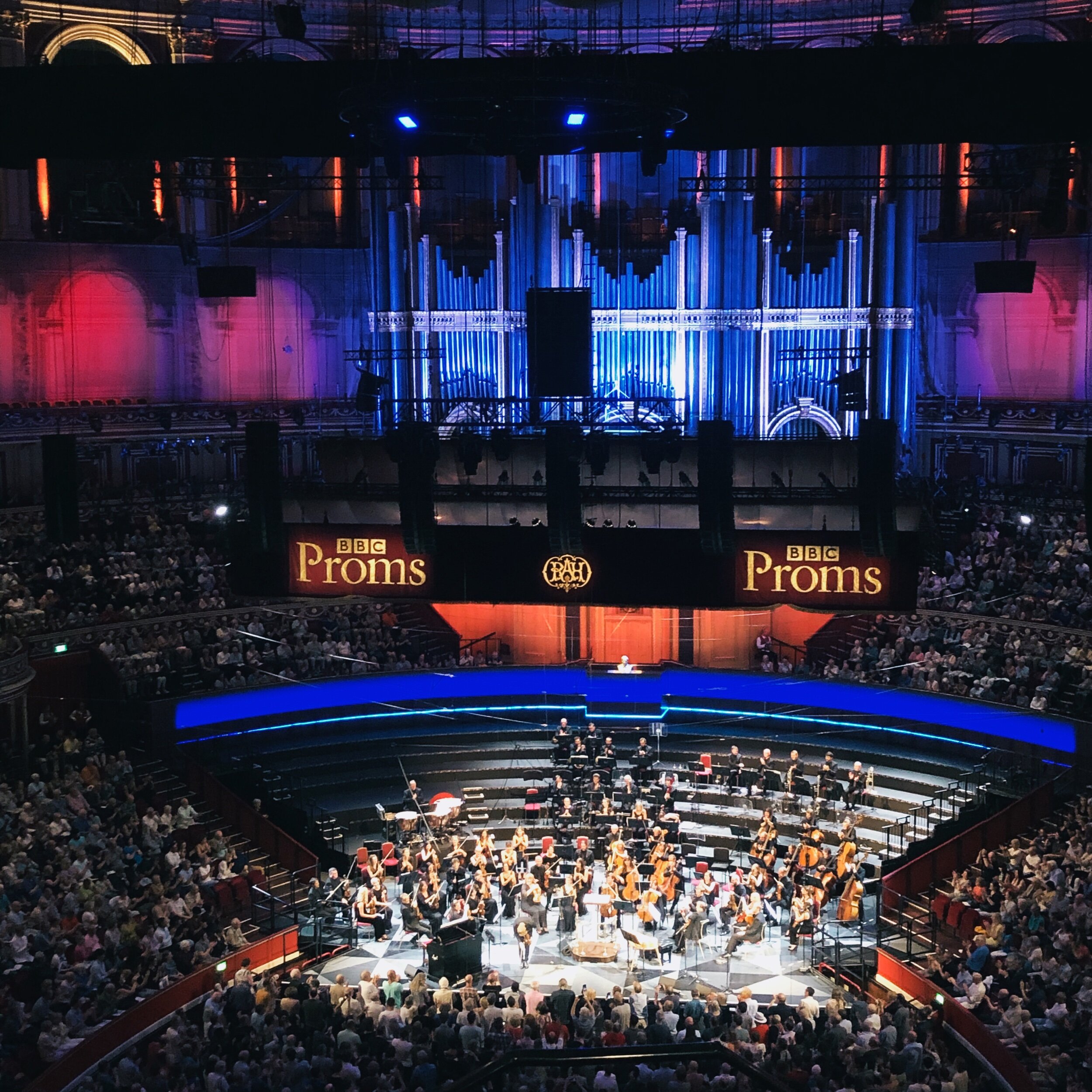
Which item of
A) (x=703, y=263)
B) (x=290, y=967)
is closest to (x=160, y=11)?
(x=703, y=263)

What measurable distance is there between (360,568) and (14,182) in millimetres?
13792

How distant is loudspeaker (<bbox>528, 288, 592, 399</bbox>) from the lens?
1013 inches

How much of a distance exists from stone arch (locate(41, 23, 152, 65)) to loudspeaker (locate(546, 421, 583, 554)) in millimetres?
14795

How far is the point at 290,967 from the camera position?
65.0 ft

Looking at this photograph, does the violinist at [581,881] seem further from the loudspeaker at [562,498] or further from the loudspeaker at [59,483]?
the loudspeaker at [59,483]

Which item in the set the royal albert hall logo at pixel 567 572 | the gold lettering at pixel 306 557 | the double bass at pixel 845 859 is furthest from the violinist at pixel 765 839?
the gold lettering at pixel 306 557

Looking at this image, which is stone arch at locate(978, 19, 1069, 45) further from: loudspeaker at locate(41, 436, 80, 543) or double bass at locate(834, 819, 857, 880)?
loudspeaker at locate(41, 436, 80, 543)

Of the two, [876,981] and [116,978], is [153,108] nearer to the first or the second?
[116,978]

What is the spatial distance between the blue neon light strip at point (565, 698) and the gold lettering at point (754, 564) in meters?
8.85

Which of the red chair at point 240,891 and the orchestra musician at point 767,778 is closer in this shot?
the red chair at point 240,891

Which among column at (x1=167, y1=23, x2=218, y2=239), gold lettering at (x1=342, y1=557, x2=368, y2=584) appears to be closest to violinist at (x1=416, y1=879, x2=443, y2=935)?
gold lettering at (x1=342, y1=557, x2=368, y2=584)

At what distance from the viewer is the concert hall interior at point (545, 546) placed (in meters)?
14.4

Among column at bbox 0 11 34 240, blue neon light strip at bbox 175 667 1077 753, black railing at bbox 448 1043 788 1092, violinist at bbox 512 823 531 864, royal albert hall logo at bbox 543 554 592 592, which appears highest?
column at bbox 0 11 34 240

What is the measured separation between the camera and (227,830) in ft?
73.2
